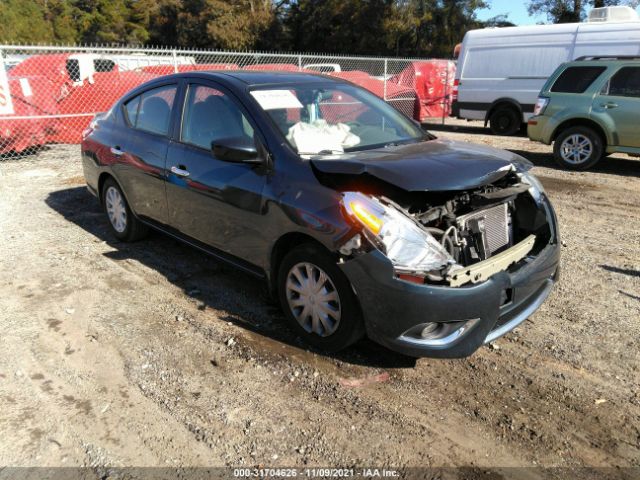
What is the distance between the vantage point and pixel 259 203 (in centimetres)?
342

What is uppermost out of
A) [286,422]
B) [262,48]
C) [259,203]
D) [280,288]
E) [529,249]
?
[262,48]

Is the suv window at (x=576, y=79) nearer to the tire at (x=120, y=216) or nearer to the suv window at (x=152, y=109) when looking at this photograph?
the suv window at (x=152, y=109)

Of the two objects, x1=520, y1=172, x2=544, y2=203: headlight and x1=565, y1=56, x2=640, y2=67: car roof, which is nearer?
x1=520, y1=172, x2=544, y2=203: headlight

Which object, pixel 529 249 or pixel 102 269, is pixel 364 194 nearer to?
pixel 529 249

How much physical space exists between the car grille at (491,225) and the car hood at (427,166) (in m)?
0.26

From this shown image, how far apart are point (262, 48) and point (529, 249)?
43.5 meters

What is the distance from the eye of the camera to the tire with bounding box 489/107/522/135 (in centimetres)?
1305

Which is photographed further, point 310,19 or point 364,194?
point 310,19

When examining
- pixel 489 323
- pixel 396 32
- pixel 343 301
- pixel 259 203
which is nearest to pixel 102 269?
pixel 259 203

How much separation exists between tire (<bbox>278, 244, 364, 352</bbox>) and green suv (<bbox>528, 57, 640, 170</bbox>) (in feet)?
23.9

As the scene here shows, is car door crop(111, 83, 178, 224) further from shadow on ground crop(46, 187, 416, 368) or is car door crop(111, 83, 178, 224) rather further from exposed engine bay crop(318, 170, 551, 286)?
exposed engine bay crop(318, 170, 551, 286)

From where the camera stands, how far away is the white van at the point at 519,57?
446 inches

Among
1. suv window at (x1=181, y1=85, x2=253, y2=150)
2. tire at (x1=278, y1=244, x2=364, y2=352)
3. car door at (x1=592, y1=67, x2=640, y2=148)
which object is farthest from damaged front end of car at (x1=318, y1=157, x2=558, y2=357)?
car door at (x1=592, y1=67, x2=640, y2=148)

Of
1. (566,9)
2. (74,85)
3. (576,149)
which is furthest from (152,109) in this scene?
(566,9)
